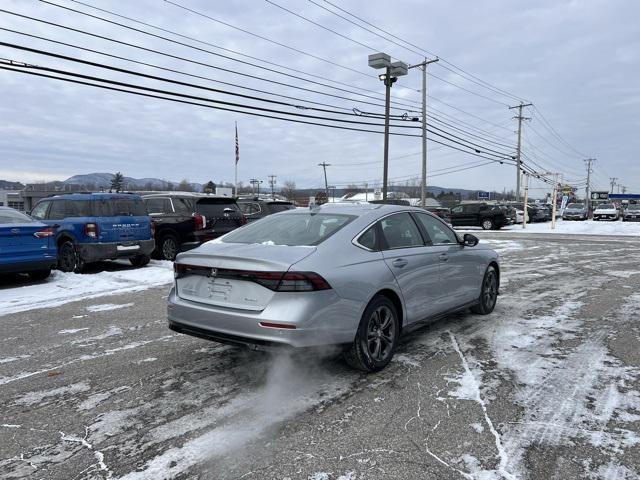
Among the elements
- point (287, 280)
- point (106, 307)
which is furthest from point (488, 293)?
point (106, 307)

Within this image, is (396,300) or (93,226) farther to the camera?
(93,226)

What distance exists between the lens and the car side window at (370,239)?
444 centimetres

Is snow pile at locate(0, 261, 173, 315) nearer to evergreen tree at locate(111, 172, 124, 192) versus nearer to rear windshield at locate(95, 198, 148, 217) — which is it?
rear windshield at locate(95, 198, 148, 217)

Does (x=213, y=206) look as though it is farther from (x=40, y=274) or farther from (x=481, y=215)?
(x=481, y=215)

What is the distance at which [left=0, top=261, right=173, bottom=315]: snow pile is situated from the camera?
7.63 metres

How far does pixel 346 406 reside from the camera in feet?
12.1

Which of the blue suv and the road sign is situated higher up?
the road sign

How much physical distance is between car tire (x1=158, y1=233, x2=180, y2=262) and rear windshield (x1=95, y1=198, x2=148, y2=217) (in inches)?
63.8

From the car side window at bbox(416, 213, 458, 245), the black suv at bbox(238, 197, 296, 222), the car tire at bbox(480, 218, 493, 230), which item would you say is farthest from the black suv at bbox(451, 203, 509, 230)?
the car side window at bbox(416, 213, 458, 245)

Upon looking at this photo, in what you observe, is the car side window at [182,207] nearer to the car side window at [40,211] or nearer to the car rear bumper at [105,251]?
the car rear bumper at [105,251]

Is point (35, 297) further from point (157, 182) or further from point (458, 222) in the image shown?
point (157, 182)

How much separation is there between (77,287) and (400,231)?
21.8 feet

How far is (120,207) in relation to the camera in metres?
10.6

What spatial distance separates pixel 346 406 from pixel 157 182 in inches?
2735
